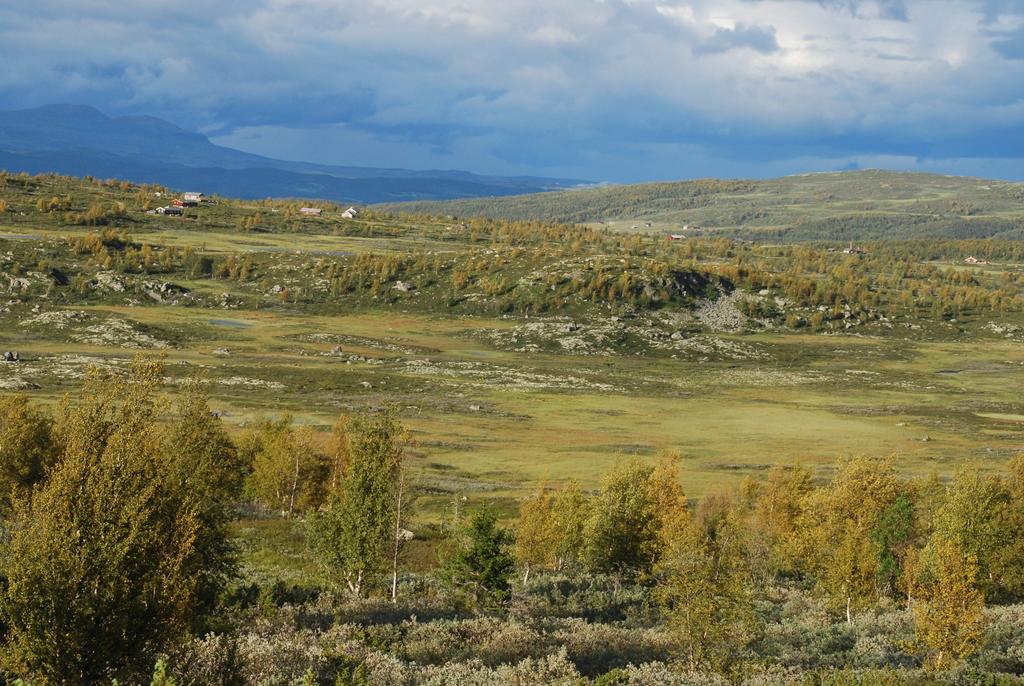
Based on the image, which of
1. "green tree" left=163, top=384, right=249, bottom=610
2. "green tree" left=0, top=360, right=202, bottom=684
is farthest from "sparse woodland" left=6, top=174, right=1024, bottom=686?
"green tree" left=163, top=384, right=249, bottom=610

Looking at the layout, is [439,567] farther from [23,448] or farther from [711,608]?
[711,608]

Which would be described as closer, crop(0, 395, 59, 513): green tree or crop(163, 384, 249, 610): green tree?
crop(163, 384, 249, 610): green tree

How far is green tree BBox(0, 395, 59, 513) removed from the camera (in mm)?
63344

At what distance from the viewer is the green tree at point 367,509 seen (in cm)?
4944

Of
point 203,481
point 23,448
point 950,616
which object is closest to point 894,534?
point 950,616

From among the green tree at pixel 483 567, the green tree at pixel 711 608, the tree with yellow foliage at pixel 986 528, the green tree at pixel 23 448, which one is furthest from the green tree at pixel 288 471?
the tree with yellow foliage at pixel 986 528

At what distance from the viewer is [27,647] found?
22203mm

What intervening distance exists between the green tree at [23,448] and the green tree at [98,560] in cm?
4221

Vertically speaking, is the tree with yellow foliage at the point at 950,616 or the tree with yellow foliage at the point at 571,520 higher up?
the tree with yellow foliage at the point at 950,616

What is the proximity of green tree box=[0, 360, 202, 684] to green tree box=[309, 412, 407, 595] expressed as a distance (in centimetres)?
2412

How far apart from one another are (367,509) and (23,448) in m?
32.1

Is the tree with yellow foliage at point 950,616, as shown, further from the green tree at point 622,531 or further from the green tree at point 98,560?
the green tree at point 98,560

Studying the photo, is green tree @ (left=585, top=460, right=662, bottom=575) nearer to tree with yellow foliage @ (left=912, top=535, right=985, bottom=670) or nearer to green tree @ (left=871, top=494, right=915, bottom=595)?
green tree @ (left=871, top=494, right=915, bottom=595)

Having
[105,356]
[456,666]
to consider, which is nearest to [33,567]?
[456,666]
